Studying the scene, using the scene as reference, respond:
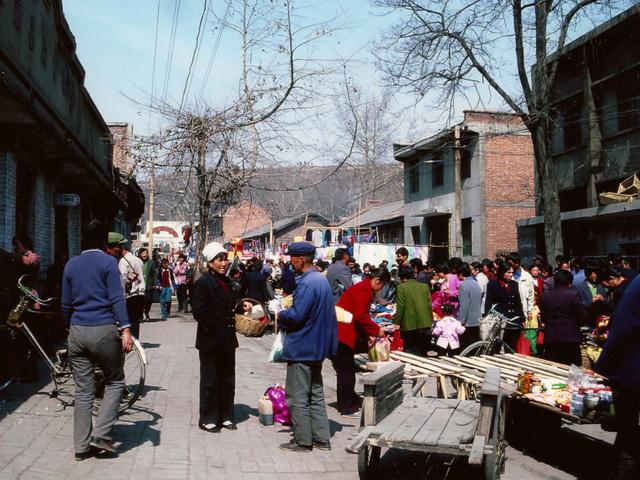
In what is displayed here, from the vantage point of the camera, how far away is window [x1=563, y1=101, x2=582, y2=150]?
77.9 feet

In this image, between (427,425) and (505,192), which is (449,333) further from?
(505,192)

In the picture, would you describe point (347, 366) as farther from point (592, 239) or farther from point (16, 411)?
point (592, 239)

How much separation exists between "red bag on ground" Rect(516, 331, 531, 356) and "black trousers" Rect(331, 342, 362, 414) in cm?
469

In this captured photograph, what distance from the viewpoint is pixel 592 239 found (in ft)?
73.2

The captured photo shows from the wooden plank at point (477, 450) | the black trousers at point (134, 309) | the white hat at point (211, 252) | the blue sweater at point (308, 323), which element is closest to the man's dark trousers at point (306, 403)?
the blue sweater at point (308, 323)

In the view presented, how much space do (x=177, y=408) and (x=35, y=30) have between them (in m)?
7.28

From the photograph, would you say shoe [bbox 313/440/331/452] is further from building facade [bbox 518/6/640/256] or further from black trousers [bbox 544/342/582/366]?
building facade [bbox 518/6/640/256]

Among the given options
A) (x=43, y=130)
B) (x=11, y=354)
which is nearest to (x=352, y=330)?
(x=11, y=354)

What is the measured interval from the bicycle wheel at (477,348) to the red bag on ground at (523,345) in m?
1.08

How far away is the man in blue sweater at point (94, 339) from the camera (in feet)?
19.6

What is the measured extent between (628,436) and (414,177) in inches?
1354

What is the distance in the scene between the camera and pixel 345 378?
8539 mm

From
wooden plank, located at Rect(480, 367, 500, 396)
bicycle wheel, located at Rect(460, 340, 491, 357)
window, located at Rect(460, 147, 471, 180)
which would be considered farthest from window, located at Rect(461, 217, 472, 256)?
wooden plank, located at Rect(480, 367, 500, 396)

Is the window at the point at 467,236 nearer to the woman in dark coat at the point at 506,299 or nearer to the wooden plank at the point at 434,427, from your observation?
the woman in dark coat at the point at 506,299
